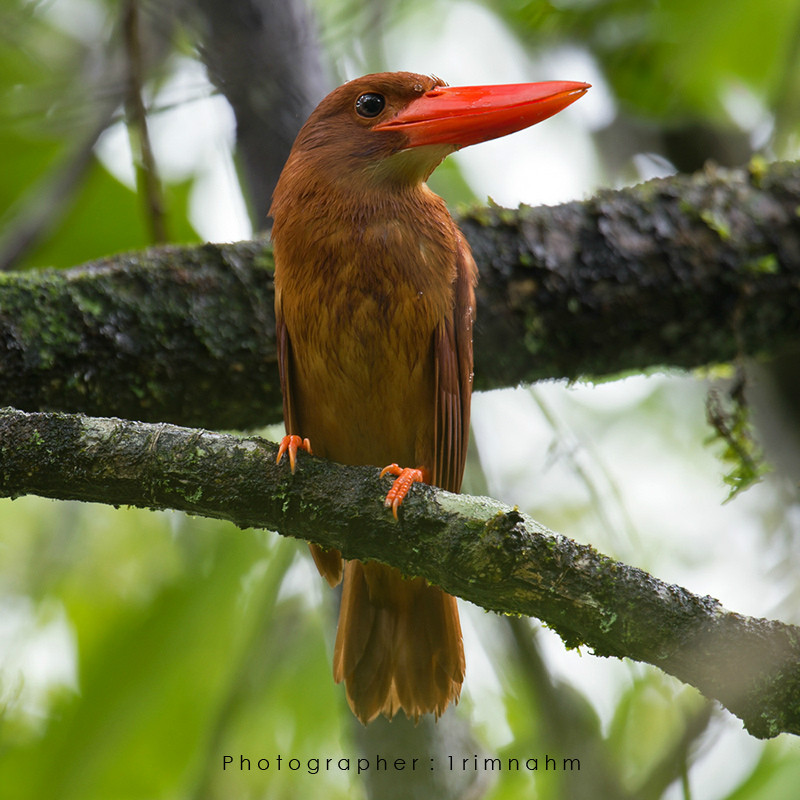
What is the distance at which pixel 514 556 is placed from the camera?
5.54 feet

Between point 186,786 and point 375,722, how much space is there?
606 millimetres

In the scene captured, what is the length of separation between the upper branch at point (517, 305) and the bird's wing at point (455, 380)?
0.48m

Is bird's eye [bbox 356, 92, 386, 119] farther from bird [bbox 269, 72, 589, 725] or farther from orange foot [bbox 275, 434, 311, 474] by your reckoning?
orange foot [bbox 275, 434, 311, 474]

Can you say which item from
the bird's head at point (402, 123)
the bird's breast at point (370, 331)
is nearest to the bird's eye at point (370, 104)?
the bird's head at point (402, 123)

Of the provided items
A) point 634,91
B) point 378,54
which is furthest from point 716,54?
point 378,54

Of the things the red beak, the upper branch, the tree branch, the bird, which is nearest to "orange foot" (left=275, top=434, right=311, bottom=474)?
the tree branch

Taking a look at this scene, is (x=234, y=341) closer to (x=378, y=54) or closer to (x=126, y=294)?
(x=126, y=294)

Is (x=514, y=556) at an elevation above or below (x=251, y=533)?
below

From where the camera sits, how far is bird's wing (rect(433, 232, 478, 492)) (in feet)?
8.16

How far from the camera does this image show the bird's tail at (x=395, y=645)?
2564mm

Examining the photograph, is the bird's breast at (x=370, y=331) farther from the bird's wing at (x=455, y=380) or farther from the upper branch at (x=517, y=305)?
the upper branch at (x=517, y=305)

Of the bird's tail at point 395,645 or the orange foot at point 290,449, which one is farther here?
the bird's tail at point 395,645

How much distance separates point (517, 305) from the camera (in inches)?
122

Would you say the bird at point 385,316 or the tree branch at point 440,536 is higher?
the bird at point 385,316
